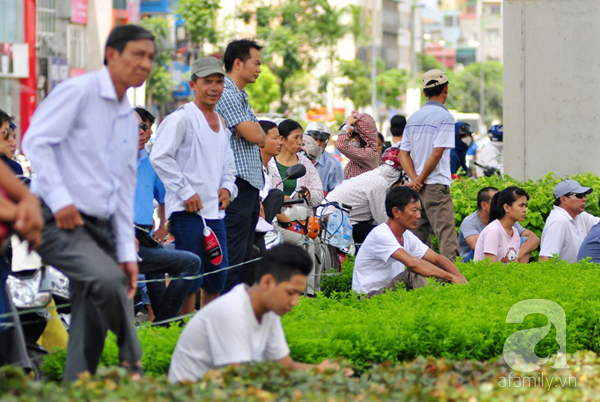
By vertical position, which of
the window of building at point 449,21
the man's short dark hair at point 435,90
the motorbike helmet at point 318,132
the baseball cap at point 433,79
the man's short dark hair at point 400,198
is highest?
the window of building at point 449,21

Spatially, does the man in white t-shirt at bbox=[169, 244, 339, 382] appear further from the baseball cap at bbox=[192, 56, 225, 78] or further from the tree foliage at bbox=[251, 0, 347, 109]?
the tree foliage at bbox=[251, 0, 347, 109]

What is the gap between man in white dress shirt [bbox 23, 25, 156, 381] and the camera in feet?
17.7

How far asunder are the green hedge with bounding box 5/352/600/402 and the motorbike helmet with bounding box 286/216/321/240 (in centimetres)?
511

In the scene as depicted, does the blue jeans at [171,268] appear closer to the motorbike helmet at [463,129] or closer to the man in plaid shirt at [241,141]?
the man in plaid shirt at [241,141]

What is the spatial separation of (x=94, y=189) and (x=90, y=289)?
51 centimetres

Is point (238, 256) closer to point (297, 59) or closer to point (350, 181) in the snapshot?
point (350, 181)

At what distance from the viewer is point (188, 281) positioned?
7277 mm

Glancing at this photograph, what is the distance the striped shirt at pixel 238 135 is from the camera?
8352 millimetres

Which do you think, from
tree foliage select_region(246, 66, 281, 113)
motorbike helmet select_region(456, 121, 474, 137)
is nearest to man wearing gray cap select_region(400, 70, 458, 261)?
motorbike helmet select_region(456, 121, 474, 137)

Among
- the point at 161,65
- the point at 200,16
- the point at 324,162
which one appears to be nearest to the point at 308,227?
the point at 324,162

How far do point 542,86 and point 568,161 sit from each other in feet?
3.23

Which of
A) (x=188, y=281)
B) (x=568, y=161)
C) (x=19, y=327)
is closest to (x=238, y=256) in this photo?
(x=188, y=281)

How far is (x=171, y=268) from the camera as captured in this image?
696 cm

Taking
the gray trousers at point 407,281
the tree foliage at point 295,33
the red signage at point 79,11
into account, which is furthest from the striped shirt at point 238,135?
the red signage at point 79,11
